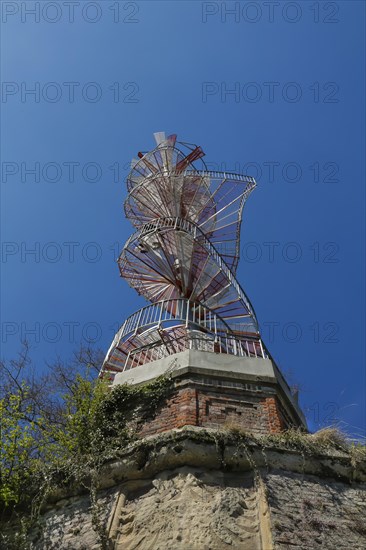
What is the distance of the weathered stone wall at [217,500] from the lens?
6016mm

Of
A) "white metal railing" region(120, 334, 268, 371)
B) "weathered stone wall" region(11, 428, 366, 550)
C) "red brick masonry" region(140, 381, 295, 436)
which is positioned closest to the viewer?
"weathered stone wall" region(11, 428, 366, 550)

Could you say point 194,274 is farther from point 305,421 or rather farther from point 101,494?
point 101,494

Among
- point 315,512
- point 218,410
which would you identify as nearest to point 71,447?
point 218,410

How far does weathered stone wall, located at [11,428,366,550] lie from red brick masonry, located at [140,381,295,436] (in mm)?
497

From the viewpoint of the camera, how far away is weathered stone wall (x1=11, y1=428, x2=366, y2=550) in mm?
6016

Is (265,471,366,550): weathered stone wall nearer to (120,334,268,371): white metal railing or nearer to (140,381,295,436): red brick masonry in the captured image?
(140,381,295,436): red brick masonry

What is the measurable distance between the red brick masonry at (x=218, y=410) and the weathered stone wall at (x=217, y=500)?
1.63 feet

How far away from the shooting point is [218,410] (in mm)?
7828

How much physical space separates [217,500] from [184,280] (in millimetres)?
6984

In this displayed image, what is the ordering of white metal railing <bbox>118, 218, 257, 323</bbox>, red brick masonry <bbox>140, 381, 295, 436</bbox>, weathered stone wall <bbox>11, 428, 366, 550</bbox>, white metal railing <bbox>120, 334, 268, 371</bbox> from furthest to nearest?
white metal railing <bbox>118, 218, 257, 323</bbox>, white metal railing <bbox>120, 334, 268, 371</bbox>, red brick masonry <bbox>140, 381, 295, 436</bbox>, weathered stone wall <bbox>11, 428, 366, 550</bbox>

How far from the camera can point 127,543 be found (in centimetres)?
614

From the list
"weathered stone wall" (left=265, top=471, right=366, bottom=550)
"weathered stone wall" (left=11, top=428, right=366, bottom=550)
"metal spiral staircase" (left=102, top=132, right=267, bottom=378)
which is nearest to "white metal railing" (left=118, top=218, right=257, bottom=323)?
"metal spiral staircase" (left=102, top=132, right=267, bottom=378)

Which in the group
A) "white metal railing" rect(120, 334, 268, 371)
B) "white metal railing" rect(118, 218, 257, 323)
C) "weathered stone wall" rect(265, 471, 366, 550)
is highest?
"white metal railing" rect(118, 218, 257, 323)

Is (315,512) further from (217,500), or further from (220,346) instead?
→ (220,346)
